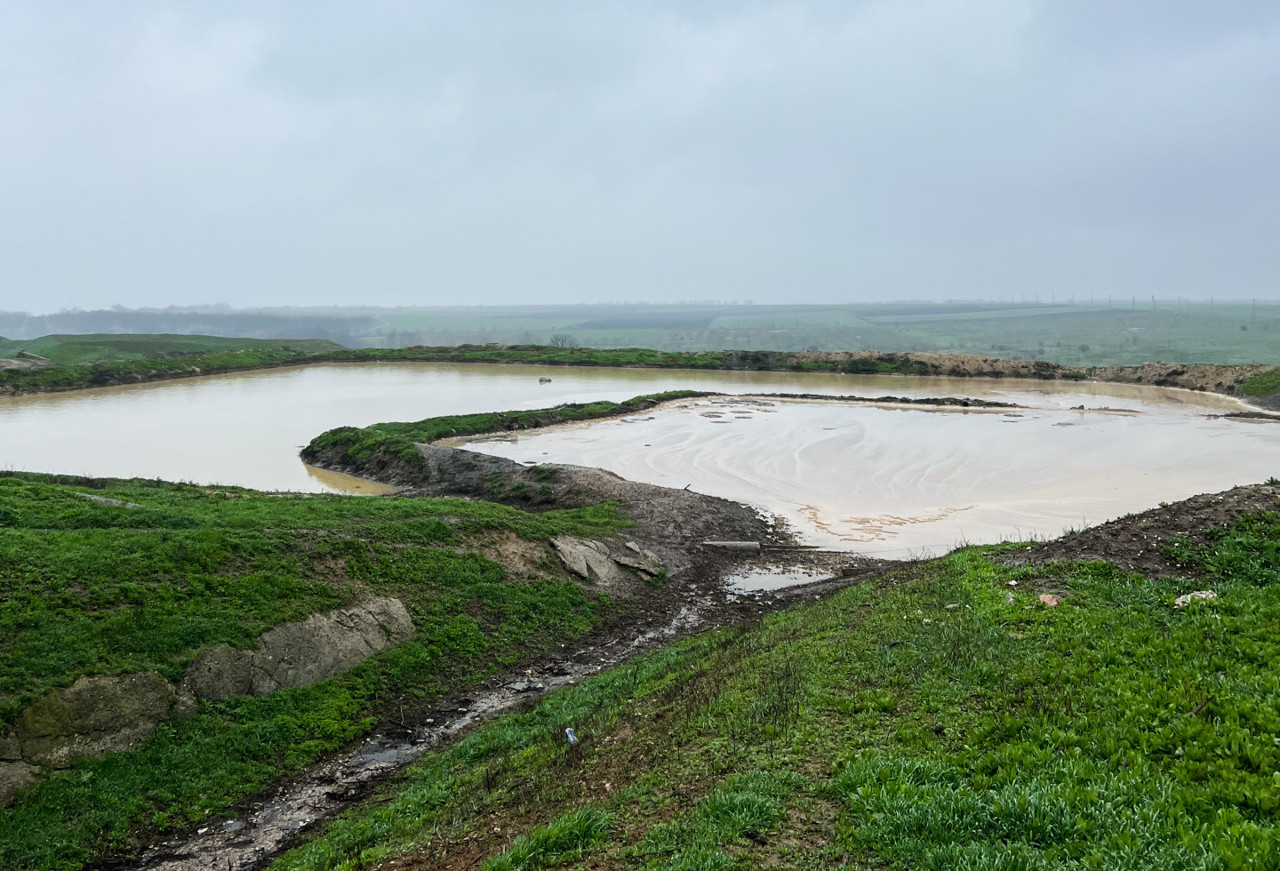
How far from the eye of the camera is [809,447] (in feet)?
157

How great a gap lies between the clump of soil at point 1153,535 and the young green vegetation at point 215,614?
12.0 meters

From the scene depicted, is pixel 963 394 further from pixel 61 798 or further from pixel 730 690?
pixel 61 798

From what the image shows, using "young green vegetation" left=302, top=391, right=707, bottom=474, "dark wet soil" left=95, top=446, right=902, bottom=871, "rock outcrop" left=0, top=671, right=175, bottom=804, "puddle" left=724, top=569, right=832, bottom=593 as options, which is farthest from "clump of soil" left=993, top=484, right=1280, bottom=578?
"young green vegetation" left=302, top=391, right=707, bottom=474

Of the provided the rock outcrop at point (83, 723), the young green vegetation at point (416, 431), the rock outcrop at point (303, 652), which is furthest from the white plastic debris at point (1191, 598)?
the young green vegetation at point (416, 431)

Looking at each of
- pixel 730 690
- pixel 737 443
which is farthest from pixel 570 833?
pixel 737 443

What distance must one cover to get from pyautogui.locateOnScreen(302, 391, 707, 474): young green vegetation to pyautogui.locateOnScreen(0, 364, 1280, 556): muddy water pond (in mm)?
2119

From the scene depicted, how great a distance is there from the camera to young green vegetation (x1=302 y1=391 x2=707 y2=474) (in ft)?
138

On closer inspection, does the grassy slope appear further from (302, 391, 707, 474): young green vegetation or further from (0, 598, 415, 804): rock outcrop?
(0, 598, 415, 804): rock outcrop

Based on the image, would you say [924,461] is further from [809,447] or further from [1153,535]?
[1153,535]

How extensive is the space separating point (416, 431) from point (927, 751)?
45434mm

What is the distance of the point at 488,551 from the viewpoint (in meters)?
22.0

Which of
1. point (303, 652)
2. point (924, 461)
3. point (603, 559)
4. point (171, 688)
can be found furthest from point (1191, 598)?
point (924, 461)

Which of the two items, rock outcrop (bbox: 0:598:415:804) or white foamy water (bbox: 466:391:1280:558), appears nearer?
rock outcrop (bbox: 0:598:415:804)

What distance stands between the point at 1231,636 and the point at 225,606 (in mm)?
17777
